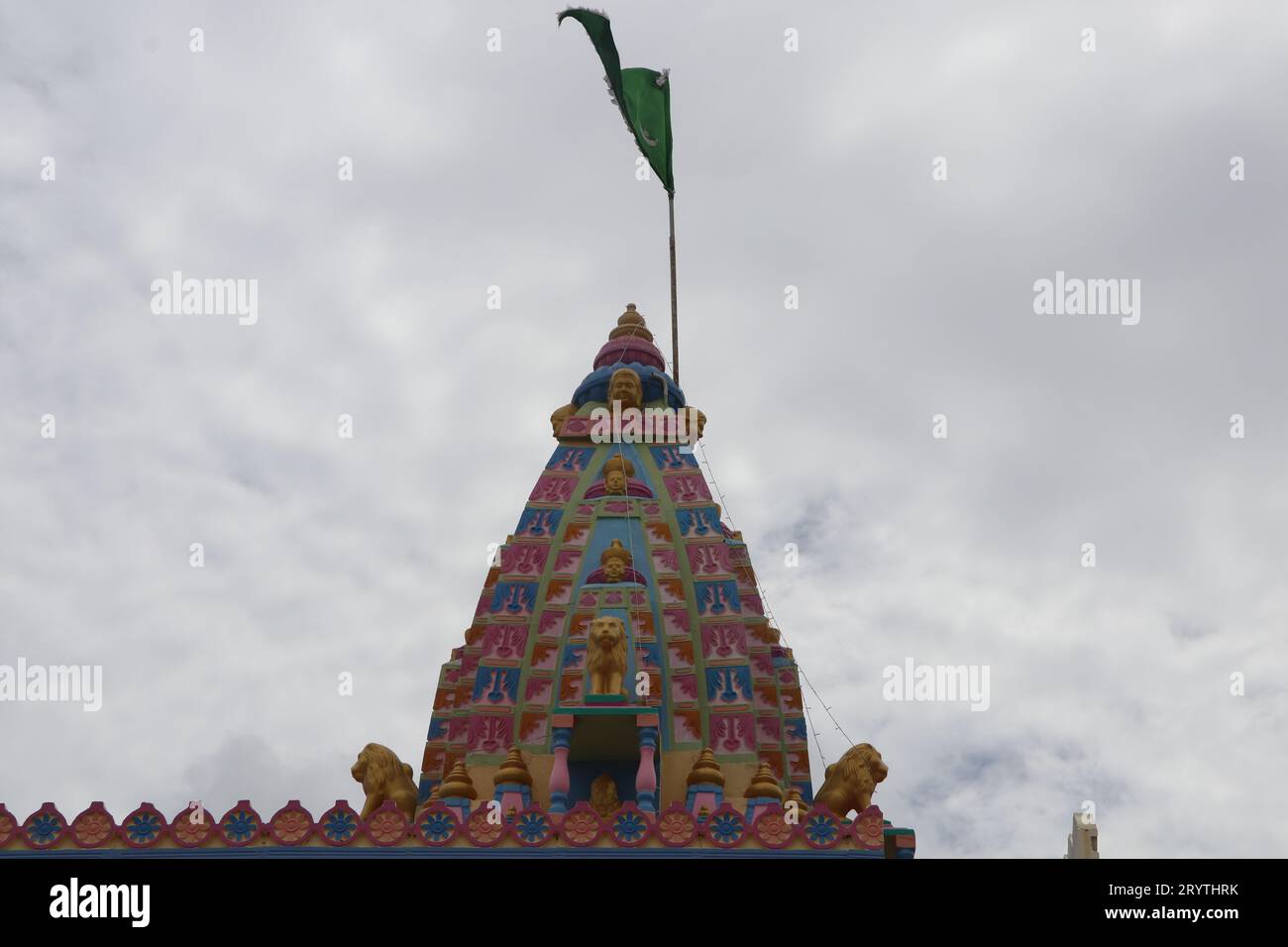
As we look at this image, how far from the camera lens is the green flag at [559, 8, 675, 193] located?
27.9 metres

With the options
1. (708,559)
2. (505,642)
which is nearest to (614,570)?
(708,559)

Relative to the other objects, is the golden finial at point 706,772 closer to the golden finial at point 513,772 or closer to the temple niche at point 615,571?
the golden finial at point 513,772

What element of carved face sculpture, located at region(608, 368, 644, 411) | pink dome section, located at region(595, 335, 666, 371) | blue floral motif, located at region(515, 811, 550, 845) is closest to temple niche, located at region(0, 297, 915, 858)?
blue floral motif, located at region(515, 811, 550, 845)

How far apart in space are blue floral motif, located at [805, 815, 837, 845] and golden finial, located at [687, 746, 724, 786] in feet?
7.78

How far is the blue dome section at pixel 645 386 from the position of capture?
25.3 metres

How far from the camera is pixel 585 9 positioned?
27.8 m

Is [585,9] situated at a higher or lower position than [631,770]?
higher
